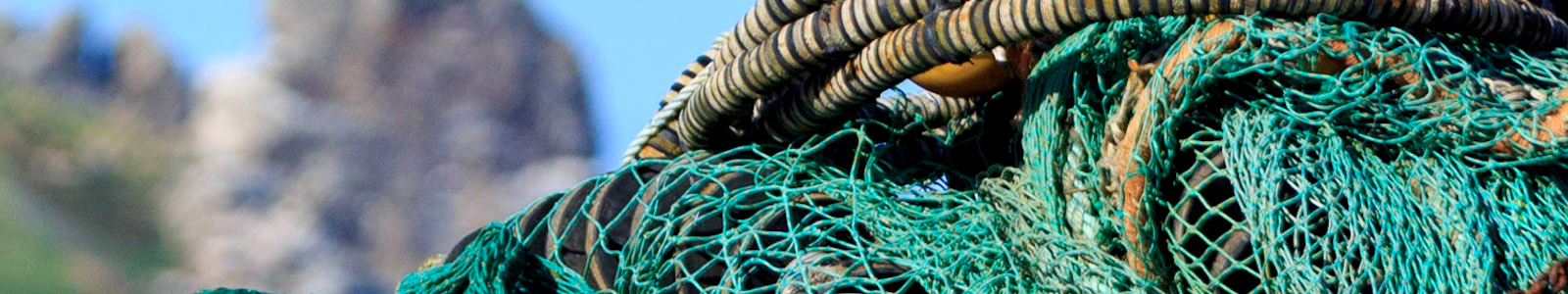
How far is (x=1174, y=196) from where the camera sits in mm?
1636

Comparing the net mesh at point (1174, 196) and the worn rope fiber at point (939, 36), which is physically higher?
the worn rope fiber at point (939, 36)

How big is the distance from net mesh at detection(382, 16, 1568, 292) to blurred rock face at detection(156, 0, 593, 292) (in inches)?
438

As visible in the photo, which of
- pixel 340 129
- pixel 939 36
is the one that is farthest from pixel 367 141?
pixel 939 36

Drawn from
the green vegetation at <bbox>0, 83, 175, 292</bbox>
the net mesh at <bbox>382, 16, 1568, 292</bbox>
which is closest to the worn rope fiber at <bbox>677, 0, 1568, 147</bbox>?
the net mesh at <bbox>382, 16, 1568, 292</bbox>

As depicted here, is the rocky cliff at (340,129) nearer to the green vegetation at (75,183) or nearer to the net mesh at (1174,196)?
the green vegetation at (75,183)

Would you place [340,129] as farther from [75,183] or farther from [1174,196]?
[1174,196]

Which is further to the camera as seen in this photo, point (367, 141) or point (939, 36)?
point (367, 141)

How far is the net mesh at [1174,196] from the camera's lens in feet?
4.86

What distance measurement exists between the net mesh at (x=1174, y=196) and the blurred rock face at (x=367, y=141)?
1112 cm

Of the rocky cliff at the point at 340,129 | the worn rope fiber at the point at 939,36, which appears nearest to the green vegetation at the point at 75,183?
the rocky cliff at the point at 340,129

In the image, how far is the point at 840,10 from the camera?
1.75 meters

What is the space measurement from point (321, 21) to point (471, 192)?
7.23 feet

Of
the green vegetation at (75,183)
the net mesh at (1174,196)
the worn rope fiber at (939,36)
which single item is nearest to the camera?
the net mesh at (1174,196)

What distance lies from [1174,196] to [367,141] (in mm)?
12944
